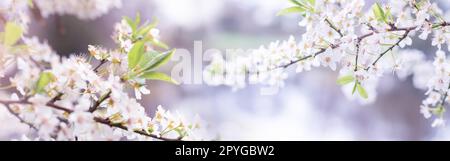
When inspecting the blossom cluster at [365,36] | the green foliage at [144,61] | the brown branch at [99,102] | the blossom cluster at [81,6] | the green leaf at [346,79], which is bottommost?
the brown branch at [99,102]

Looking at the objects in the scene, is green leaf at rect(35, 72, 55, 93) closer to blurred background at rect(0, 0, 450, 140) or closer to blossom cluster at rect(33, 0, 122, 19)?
blossom cluster at rect(33, 0, 122, 19)

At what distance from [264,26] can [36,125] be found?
3.13 meters

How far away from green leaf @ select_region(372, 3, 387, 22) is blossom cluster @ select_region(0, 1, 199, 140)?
393mm

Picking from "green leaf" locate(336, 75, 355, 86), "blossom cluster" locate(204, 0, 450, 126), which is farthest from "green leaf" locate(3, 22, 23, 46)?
"green leaf" locate(336, 75, 355, 86)

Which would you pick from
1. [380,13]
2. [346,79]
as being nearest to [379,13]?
[380,13]

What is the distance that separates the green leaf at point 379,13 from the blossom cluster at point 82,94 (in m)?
0.39

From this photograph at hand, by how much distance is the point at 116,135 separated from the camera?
0.69 metres

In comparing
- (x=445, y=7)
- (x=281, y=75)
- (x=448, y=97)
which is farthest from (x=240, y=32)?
(x=448, y=97)

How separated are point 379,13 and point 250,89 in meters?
2.38

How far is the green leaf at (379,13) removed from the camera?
34.3 inches

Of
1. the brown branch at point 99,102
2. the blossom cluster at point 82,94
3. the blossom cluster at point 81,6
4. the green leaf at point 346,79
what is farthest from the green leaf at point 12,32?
the blossom cluster at point 81,6

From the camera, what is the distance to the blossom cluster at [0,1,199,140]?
612 mm

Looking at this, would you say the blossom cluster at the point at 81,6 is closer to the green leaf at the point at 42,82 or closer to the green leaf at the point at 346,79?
the green leaf at the point at 346,79
